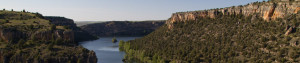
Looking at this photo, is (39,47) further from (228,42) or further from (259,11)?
(259,11)

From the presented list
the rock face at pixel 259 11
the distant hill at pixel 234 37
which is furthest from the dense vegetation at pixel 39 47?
the rock face at pixel 259 11

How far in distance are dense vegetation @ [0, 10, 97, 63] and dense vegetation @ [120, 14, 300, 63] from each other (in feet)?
110

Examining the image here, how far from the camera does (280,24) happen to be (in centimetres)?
6888

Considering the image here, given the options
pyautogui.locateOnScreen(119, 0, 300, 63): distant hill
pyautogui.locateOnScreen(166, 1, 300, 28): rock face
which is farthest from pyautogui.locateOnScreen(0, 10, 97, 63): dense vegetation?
pyautogui.locateOnScreen(166, 1, 300, 28): rock face

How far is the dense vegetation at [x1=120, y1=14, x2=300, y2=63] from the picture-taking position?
61719 mm

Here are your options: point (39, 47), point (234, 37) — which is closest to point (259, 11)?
point (234, 37)

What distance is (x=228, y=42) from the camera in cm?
7756

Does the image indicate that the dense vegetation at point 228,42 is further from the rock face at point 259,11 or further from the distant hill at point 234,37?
the rock face at point 259,11

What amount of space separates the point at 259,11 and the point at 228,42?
42.4 ft

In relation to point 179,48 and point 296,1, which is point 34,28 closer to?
point 179,48

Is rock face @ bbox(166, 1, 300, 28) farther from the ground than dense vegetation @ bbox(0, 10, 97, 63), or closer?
farther from the ground

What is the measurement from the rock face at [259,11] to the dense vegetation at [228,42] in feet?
5.17

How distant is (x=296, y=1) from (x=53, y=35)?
55540mm

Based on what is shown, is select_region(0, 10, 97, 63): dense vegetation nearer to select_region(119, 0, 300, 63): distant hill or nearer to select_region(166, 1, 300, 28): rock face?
select_region(119, 0, 300, 63): distant hill
